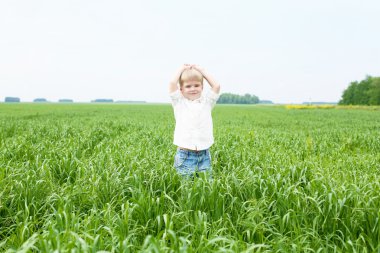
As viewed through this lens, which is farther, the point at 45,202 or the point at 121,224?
the point at 45,202

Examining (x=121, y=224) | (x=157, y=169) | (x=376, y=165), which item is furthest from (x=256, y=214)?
(x=376, y=165)

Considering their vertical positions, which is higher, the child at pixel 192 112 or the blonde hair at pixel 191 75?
the blonde hair at pixel 191 75

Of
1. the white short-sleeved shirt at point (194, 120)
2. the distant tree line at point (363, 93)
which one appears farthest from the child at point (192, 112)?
the distant tree line at point (363, 93)

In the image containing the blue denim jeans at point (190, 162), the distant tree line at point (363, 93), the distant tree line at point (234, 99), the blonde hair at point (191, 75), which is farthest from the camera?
the distant tree line at point (234, 99)

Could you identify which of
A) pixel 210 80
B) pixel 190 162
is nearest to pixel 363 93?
pixel 210 80

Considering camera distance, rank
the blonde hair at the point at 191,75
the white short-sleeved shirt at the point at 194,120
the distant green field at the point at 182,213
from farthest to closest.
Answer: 1. the white short-sleeved shirt at the point at 194,120
2. the blonde hair at the point at 191,75
3. the distant green field at the point at 182,213

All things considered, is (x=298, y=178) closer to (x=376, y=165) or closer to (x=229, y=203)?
(x=229, y=203)

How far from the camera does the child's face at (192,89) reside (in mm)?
4070

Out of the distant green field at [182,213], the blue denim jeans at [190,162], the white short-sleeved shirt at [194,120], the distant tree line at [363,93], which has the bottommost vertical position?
the distant green field at [182,213]

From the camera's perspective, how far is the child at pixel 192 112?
4066 mm

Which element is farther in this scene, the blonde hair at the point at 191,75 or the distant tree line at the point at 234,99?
the distant tree line at the point at 234,99

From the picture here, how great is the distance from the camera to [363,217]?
3.01 m

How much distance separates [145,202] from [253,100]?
200706 mm

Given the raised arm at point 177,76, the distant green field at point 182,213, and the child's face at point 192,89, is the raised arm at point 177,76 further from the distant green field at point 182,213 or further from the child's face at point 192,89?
the distant green field at point 182,213
